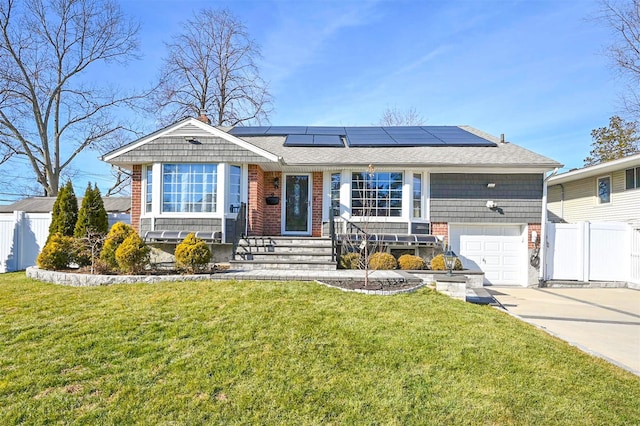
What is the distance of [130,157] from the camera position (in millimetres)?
9438

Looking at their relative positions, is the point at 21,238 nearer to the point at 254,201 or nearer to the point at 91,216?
the point at 91,216

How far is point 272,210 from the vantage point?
10633 millimetres

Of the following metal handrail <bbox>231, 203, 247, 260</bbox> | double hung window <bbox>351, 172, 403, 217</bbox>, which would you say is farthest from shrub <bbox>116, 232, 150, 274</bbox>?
double hung window <bbox>351, 172, 403, 217</bbox>

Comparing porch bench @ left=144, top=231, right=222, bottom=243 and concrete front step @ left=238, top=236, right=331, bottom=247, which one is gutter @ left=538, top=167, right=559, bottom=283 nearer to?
concrete front step @ left=238, top=236, right=331, bottom=247

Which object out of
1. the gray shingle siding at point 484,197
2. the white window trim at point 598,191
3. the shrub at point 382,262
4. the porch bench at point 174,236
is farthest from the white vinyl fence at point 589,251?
the porch bench at point 174,236

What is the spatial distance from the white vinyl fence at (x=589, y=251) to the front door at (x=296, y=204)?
769 cm

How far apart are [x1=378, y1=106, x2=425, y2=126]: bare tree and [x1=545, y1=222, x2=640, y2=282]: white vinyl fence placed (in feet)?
56.2

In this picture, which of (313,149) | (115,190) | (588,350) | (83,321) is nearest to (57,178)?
(115,190)

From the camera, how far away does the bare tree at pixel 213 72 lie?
21.9 meters

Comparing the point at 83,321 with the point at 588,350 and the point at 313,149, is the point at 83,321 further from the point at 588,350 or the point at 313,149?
the point at 313,149

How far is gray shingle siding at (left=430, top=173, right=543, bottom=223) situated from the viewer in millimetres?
10234

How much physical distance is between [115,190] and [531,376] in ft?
94.6

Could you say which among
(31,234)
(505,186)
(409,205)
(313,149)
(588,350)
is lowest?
(588,350)

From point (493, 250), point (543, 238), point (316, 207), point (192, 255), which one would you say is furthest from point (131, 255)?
point (543, 238)
